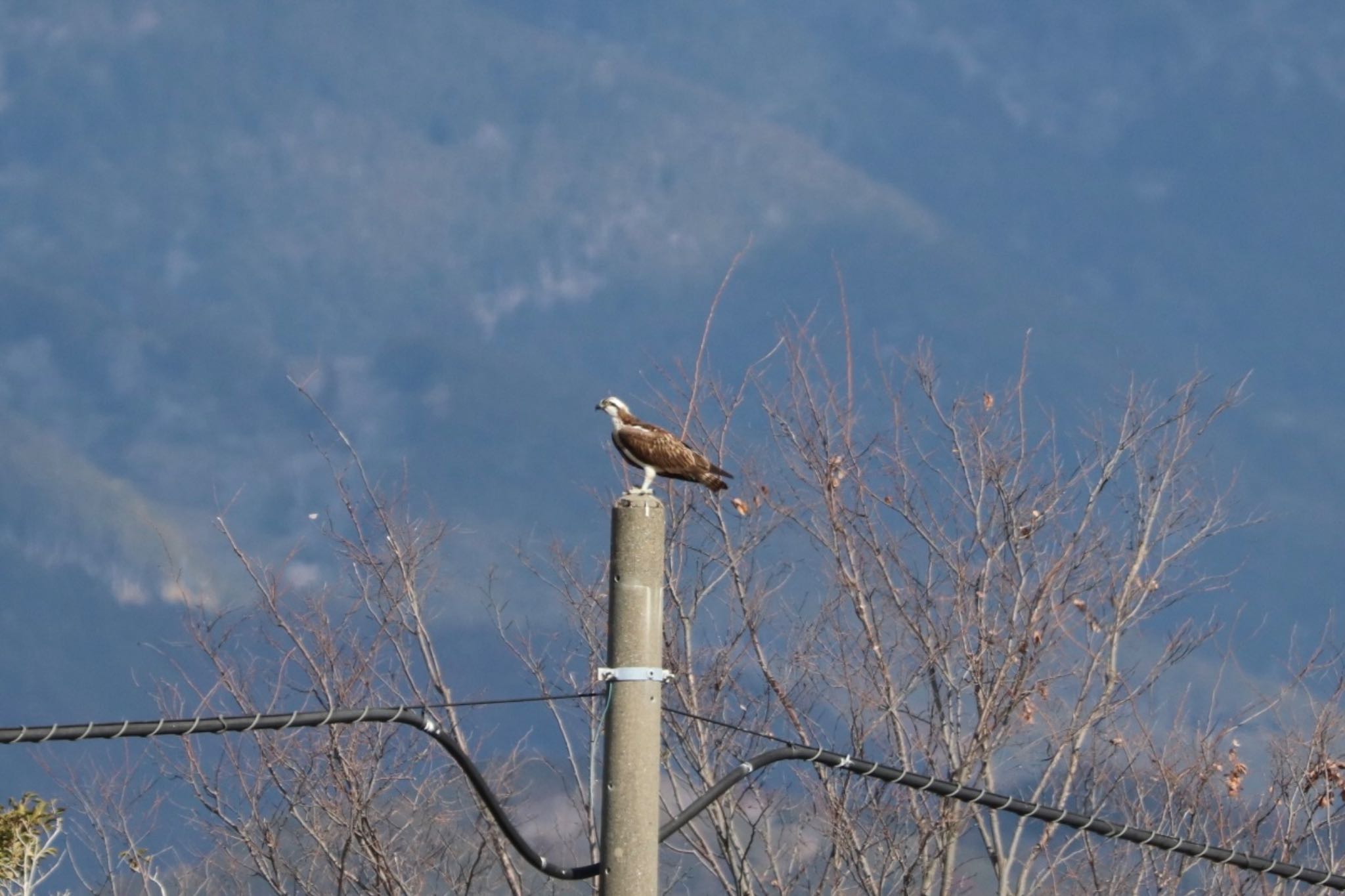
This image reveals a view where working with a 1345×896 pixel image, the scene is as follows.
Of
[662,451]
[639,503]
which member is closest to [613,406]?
[662,451]

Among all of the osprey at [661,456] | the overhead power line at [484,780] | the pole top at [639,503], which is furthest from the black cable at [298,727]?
the osprey at [661,456]

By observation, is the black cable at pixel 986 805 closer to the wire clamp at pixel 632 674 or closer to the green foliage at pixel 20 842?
the wire clamp at pixel 632 674

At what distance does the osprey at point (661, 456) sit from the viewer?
7332mm

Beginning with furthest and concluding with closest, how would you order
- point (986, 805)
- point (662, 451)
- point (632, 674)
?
point (662, 451), point (986, 805), point (632, 674)

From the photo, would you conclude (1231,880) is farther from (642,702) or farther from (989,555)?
(642,702)

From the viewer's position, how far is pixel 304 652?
502 inches

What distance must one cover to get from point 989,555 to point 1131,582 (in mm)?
1272

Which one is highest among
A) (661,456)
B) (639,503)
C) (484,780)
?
(661,456)

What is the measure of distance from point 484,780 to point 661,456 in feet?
8.89

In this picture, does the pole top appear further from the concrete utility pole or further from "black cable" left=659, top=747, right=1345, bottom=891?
"black cable" left=659, top=747, right=1345, bottom=891

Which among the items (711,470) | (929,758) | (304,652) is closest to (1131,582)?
(929,758)

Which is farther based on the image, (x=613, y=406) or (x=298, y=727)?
(x=613, y=406)

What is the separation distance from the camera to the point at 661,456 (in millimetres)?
7355

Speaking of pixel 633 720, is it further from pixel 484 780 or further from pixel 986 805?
pixel 986 805
